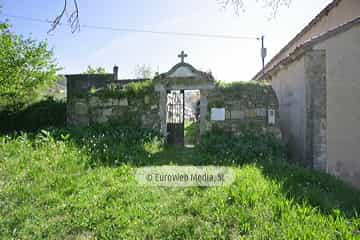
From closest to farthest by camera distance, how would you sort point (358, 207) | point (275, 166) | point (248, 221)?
point (248, 221) → point (358, 207) → point (275, 166)

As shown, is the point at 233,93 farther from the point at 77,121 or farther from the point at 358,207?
the point at 77,121

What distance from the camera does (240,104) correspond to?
21.3 ft

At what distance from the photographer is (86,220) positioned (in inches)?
112

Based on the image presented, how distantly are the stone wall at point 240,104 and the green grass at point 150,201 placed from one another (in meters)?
1.39

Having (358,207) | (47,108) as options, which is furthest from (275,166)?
(47,108)

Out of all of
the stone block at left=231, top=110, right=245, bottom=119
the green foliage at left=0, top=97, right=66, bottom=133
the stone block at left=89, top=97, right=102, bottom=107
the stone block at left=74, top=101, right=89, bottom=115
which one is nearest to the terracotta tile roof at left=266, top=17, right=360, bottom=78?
the stone block at left=231, top=110, right=245, bottom=119

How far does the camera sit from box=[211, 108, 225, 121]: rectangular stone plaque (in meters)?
6.46

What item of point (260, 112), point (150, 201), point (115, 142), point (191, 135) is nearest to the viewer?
point (150, 201)

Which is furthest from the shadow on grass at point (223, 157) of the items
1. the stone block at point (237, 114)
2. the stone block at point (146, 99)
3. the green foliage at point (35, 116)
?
the green foliage at point (35, 116)

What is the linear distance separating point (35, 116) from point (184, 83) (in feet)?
19.7

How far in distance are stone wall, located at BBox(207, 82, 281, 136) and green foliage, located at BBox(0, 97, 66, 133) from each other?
18.3 ft

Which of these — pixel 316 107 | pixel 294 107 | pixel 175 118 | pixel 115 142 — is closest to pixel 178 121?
pixel 175 118

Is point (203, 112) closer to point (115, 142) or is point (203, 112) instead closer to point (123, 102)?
point (123, 102)

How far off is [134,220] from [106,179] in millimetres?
1278
